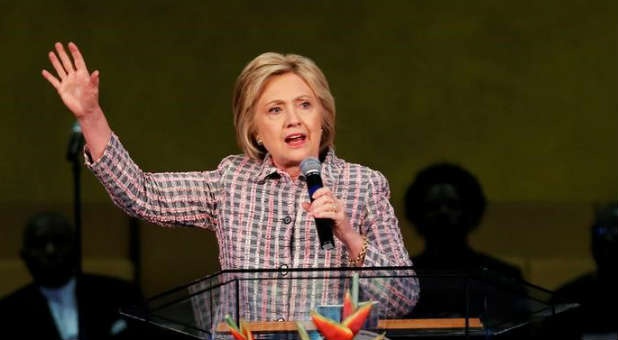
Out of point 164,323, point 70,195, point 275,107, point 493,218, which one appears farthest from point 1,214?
point 164,323

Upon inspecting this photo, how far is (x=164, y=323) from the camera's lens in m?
1.44

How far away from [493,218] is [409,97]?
43 cm

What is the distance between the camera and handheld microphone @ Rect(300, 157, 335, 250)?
149cm

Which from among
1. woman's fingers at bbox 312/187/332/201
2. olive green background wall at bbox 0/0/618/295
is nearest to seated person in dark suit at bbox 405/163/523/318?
olive green background wall at bbox 0/0/618/295

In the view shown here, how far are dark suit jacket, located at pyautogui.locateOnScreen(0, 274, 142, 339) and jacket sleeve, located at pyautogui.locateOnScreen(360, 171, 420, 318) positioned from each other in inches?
66.0

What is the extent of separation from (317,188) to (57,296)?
6.44 feet

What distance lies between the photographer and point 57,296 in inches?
133

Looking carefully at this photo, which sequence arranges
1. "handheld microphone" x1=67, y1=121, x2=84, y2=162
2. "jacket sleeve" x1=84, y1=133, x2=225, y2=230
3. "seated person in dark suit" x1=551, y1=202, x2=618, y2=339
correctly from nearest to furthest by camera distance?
"jacket sleeve" x1=84, y1=133, x2=225, y2=230 → "handheld microphone" x1=67, y1=121, x2=84, y2=162 → "seated person in dark suit" x1=551, y1=202, x2=618, y2=339

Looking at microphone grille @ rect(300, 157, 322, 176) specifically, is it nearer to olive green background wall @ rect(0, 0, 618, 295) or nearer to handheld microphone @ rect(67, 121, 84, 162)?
handheld microphone @ rect(67, 121, 84, 162)

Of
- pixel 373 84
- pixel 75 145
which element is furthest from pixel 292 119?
pixel 373 84

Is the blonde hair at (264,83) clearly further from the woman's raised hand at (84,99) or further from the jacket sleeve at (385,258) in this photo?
the woman's raised hand at (84,99)

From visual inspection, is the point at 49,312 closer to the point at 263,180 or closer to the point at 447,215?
the point at 447,215

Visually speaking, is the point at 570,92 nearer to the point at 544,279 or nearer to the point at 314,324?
the point at 544,279

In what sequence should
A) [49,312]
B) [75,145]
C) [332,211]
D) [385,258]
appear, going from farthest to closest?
[49,312] → [75,145] → [385,258] → [332,211]
